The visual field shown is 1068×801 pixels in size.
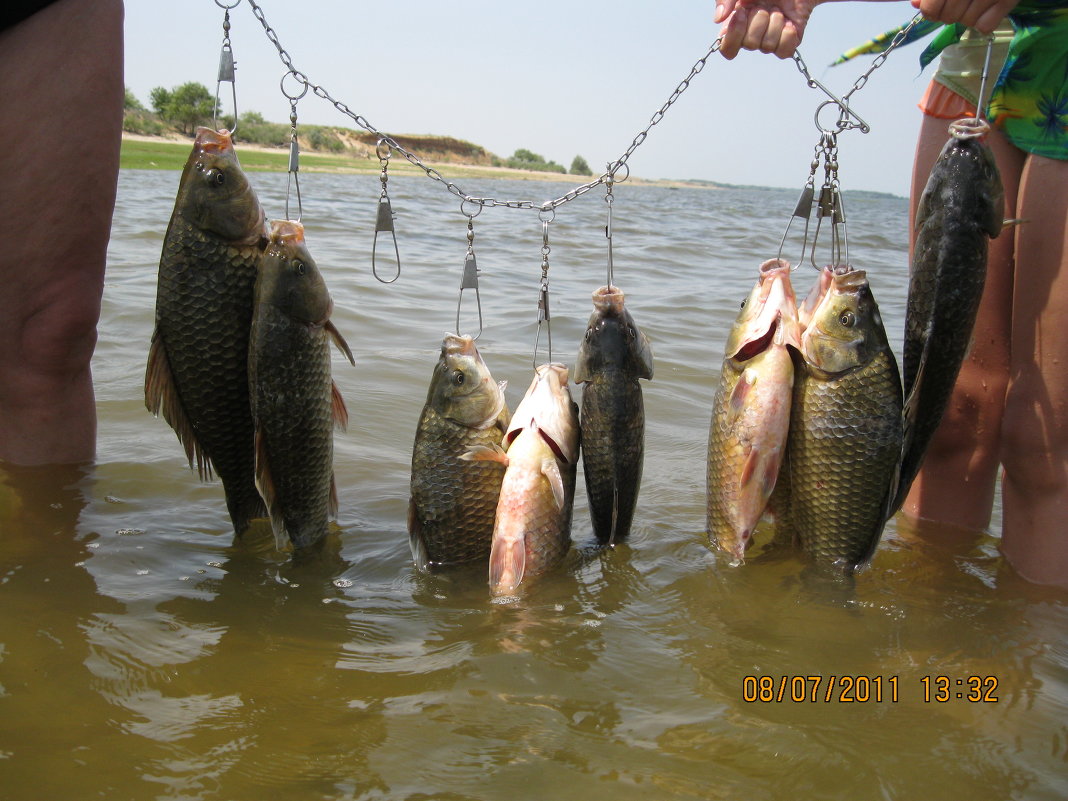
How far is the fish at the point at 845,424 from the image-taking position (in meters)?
3.03

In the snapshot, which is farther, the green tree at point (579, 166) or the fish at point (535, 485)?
the green tree at point (579, 166)

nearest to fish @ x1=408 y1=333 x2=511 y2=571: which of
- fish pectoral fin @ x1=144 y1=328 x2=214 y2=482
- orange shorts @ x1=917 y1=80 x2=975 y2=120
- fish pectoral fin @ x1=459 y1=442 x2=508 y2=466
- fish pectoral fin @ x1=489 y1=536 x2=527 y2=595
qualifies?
fish pectoral fin @ x1=459 y1=442 x2=508 y2=466

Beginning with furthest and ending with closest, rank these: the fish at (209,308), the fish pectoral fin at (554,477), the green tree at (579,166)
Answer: the green tree at (579,166) < the fish pectoral fin at (554,477) < the fish at (209,308)

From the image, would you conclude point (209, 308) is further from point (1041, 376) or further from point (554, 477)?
point (1041, 376)

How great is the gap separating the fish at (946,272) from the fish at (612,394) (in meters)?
0.97

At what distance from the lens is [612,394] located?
3.28 m

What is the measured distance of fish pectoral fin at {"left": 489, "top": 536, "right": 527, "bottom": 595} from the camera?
3168mm

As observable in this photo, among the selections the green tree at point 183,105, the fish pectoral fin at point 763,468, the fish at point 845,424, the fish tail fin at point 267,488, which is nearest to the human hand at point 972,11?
the fish at point 845,424

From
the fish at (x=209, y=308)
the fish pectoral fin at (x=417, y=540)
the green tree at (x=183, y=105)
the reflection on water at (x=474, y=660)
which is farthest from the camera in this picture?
the green tree at (x=183, y=105)

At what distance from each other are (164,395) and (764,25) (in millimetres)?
2620

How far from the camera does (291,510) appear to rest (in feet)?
10.8

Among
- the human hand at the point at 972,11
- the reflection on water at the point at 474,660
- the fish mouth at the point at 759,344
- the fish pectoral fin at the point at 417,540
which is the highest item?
the human hand at the point at 972,11

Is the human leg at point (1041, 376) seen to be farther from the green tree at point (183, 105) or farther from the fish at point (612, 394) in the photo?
the green tree at point (183, 105)

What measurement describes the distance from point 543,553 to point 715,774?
1.25 m
